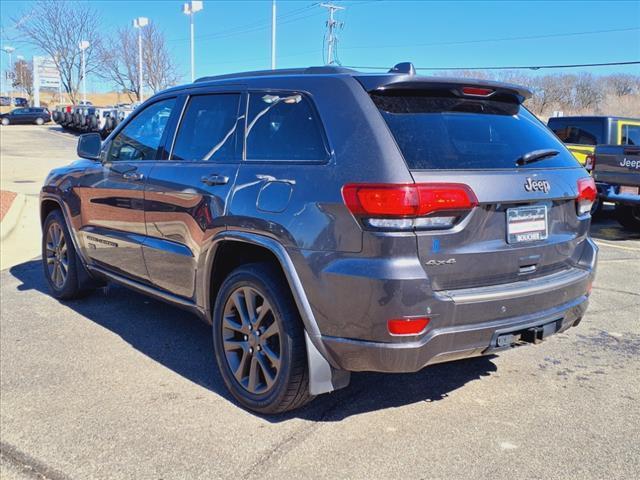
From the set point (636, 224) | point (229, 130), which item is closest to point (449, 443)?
point (229, 130)

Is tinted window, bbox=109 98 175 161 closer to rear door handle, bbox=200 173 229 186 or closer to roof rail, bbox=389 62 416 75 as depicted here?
rear door handle, bbox=200 173 229 186

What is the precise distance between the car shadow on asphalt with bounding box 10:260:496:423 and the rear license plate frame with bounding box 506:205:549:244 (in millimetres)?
1140

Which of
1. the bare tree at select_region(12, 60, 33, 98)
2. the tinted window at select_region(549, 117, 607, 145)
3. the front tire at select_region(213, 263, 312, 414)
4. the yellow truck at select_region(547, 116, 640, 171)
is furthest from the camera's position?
the bare tree at select_region(12, 60, 33, 98)

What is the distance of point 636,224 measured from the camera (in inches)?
410

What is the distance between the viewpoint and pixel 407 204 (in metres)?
2.78

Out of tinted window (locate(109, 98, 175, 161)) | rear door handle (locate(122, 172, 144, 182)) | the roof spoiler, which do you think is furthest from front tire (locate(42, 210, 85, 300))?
the roof spoiler

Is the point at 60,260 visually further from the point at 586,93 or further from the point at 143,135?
the point at 586,93

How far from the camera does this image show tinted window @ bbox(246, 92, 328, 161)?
324 centimetres

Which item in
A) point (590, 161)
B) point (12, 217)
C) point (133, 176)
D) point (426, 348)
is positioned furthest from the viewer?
point (590, 161)

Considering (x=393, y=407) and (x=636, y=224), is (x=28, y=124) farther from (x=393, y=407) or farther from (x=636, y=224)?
(x=393, y=407)

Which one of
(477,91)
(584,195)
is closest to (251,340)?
(477,91)

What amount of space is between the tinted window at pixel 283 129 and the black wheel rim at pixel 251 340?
78cm

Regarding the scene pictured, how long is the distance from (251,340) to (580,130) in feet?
32.9

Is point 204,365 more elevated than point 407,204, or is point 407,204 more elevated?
point 407,204
